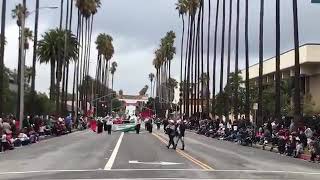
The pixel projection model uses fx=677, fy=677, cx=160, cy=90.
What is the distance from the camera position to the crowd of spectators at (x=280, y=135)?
34.6 metres

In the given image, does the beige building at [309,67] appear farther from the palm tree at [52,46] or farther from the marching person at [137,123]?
the palm tree at [52,46]

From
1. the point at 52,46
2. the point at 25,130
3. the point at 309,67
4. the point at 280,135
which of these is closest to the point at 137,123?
the point at 309,67

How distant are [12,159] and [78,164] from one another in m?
4.64

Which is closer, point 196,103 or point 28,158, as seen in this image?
point 28,158

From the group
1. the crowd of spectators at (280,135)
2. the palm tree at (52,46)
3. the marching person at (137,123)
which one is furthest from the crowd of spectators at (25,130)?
the palm tree at (52,46)

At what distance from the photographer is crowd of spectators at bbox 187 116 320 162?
1361 inches

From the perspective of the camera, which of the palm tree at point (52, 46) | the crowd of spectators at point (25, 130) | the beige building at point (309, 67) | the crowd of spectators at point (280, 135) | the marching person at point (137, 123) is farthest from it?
the palm tree at point (52, 46)

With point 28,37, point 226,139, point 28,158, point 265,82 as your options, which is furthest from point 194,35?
point 28,158

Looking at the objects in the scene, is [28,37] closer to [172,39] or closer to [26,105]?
[26,105]

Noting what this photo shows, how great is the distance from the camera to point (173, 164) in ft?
83.5

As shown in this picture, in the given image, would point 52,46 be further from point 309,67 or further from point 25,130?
point 25,130

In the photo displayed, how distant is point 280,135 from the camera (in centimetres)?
3809

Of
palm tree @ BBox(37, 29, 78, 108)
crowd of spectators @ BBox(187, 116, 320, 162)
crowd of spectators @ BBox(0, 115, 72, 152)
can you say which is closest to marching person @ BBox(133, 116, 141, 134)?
crowd of spectators @ BBox(0, 115, 72, 152)

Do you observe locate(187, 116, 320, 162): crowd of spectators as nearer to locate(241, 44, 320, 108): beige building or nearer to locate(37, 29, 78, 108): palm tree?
locate(241, 44, 320, 108): beige building
